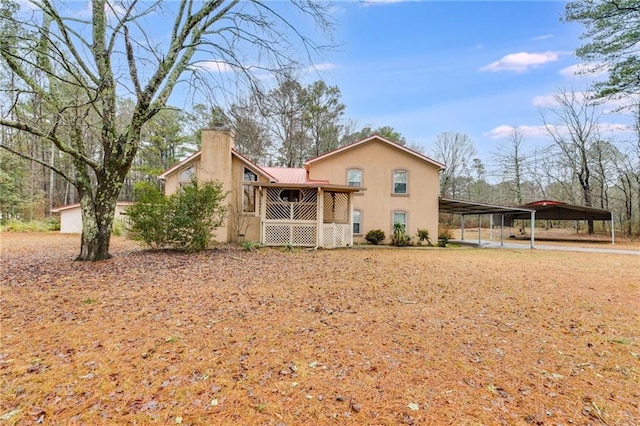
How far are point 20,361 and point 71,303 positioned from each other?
6.89 ft

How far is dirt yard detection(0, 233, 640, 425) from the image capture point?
2.48m

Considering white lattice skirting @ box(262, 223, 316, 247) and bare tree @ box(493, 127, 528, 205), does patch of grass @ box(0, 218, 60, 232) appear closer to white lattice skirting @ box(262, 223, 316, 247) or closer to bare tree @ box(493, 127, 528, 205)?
white lattice skirting @ box(262, 223, 316, 247)

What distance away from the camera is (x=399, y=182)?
16.9 metres

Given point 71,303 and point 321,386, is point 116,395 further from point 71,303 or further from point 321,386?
point 71,303

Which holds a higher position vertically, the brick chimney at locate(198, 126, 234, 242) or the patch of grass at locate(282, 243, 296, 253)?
the brick chimney at locate(198, 126, 234, 242)

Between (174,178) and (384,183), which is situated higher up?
(174,178)

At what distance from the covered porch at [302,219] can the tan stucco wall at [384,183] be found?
72.3 inches

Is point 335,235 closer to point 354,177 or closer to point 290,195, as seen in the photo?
point 290,195

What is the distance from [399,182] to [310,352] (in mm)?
14521

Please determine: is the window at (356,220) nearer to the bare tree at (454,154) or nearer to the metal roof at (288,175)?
the metal roof at (288,175)

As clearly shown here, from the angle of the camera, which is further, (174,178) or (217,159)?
(174,178)

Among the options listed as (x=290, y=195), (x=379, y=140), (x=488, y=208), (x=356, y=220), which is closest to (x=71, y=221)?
(x=290, y=195)

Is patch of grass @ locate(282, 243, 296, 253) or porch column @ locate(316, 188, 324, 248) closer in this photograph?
patch of grass @ locate(282, 243, 296, 253)

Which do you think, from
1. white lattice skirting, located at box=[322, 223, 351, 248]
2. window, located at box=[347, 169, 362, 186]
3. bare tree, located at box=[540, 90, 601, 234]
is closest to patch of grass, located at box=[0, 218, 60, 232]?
white lattice skirting, located at box=[322, 223, 351, 248]
